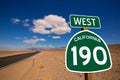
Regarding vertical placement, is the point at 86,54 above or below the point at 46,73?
above

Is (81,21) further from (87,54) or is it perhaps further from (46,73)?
(46,73)

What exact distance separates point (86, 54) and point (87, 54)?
0.01 metres

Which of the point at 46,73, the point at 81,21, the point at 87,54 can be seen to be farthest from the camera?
the point at 46,73

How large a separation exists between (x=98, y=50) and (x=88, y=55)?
0.20 metres

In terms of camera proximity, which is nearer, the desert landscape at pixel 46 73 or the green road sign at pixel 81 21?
the green road sign at pixel 81 21

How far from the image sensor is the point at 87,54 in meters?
2.09

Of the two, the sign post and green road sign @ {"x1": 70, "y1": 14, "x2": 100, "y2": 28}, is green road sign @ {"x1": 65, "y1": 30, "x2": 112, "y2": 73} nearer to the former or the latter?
the sign post

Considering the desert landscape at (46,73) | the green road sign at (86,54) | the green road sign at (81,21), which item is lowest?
the desert landscape at (46,73)

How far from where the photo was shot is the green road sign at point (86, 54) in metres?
2.05

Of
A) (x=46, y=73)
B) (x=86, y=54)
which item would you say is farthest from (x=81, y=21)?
(x=46, y=73)

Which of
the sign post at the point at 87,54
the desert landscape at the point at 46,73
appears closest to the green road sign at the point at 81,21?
the sign post at the point at 87,54

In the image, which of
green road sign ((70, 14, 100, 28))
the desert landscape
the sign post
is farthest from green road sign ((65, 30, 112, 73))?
the desert landscape

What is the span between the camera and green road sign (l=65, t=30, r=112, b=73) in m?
2.05

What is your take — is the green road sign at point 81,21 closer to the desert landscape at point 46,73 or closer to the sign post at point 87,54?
→ the sign post at point 87,54
